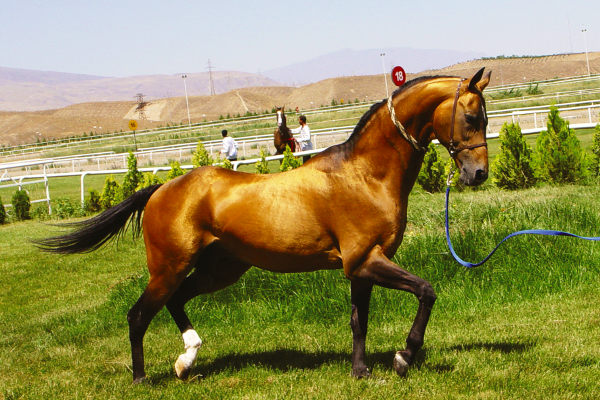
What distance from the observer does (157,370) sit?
568cm

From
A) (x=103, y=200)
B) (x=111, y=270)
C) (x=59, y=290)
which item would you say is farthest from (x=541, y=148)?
(x=103, y=200)

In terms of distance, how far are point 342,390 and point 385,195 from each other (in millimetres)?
1408

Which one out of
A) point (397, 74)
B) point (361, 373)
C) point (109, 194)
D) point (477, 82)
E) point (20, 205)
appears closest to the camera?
point (477, 82)

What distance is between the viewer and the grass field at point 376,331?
485 cm

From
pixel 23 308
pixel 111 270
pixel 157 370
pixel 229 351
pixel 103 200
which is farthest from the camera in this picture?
pixel 103 200

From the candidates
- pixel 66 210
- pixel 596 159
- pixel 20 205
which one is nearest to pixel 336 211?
pixel 596 159

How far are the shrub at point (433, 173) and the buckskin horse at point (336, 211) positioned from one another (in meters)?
9.32

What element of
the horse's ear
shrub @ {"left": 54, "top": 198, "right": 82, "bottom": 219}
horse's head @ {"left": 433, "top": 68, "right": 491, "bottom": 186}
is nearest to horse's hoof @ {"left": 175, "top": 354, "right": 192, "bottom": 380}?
horse's head @ {"left": 433, "top": 68, "right": 491, "bottom": 186}

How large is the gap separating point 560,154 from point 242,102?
443 ft

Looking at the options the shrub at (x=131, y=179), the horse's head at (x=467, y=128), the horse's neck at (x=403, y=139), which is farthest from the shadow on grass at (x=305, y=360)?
the shrub at (x=131, y=179)

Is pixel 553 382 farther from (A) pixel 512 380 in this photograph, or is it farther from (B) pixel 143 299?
(B) pixel 143 299

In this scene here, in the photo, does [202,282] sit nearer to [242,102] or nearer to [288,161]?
[288,161]

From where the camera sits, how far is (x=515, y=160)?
42.7 feet

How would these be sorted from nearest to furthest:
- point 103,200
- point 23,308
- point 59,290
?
1. point 23,308
2. point 59,290
3. point 103,200
